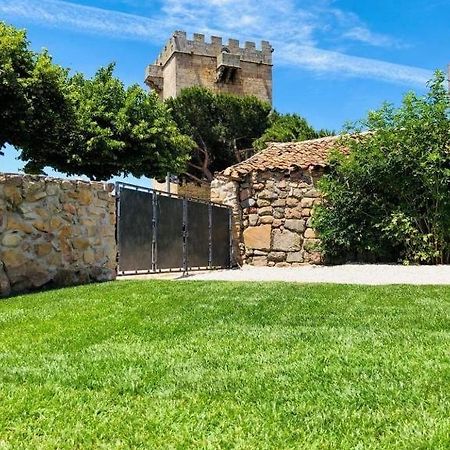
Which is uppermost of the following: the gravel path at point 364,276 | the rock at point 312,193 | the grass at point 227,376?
the rock at point 312,193

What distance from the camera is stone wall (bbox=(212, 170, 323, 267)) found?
41.2 ft

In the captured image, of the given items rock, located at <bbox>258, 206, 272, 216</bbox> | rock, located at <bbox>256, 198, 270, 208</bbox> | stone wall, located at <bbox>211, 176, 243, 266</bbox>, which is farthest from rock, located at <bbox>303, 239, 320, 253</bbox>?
stone wall, located at <bbox>211, 176, 243, 266</bbox>

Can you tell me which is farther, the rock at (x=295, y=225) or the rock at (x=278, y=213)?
the rock at (x=278, y=213)

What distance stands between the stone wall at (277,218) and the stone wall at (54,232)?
4.92 metres

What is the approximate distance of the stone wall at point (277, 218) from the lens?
41.2 ft

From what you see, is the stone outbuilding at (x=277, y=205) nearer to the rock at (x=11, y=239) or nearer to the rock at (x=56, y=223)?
the rock at (x=56, y=223)

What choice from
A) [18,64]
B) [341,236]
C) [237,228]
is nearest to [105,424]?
[341,236]

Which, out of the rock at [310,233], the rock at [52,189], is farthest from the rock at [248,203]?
the rock at [52,189]

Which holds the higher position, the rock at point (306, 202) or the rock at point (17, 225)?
the rock at point (306, 202)

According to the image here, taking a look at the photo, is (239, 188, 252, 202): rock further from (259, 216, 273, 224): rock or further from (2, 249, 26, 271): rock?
(2, 249, 26, 271): rock

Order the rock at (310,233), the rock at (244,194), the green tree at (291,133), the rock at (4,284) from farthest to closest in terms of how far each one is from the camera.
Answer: the green tree at (291,133) < the rock at (244,194) < the rock at (310,233) < the rock at (4,284)

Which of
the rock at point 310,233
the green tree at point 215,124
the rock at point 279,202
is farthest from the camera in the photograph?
the green tree at point 215,124

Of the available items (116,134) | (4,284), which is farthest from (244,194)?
(116,134)

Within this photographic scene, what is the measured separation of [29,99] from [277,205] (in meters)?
9.87
